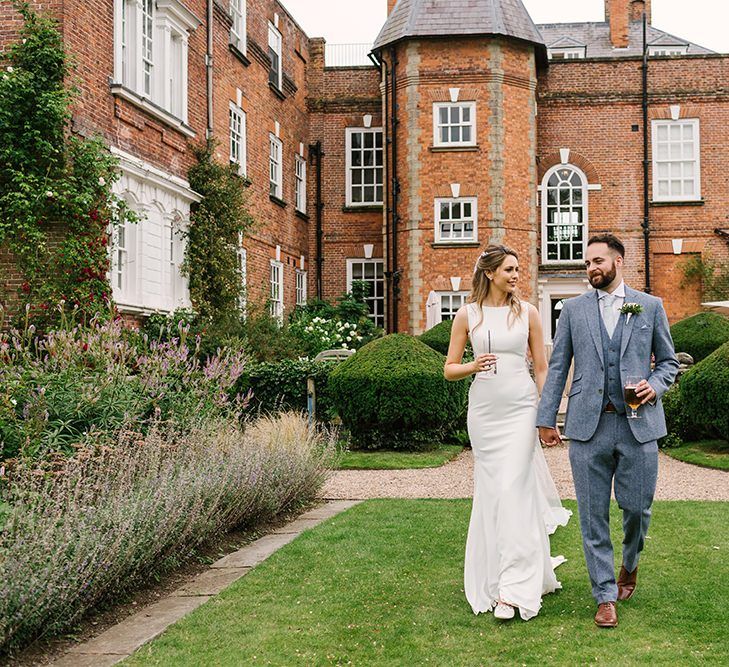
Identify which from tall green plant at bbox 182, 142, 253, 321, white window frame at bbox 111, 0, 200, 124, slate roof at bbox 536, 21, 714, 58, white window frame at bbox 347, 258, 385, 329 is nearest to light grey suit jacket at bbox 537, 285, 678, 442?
white window frame at bbox 111, 0, 200, 124

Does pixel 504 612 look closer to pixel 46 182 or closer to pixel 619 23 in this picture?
pixel 46 182

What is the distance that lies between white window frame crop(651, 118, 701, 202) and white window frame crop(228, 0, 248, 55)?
37.4 ft

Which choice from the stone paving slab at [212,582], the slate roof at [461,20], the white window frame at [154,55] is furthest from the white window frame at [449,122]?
the stone paving slab at [212,582]

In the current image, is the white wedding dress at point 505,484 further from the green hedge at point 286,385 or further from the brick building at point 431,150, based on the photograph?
the brick building at point 431,150

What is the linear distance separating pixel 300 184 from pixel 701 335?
1199cm

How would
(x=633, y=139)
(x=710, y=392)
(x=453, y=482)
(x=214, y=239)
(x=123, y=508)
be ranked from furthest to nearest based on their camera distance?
1. (x=633, y=139)
2. (x=214, y=239)
3. (x=710, y=392)
4. (x=453, y=482)
5. (x=123, y=508)

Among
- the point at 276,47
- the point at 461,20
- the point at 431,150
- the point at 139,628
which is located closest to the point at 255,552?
the point at 139,628

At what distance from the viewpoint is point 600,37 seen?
3403 cm

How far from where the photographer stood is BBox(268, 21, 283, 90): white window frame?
75.6 ft

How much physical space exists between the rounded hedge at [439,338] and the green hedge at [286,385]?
426 centimetres

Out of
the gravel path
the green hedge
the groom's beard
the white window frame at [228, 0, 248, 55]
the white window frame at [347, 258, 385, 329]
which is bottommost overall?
the gravel path

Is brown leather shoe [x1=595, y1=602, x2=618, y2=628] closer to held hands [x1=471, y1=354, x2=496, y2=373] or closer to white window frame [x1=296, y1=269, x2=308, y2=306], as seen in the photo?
held hands [x1=471, y1=354, x2=496, y2=373]

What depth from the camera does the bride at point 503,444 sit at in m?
5.14

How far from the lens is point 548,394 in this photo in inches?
202
